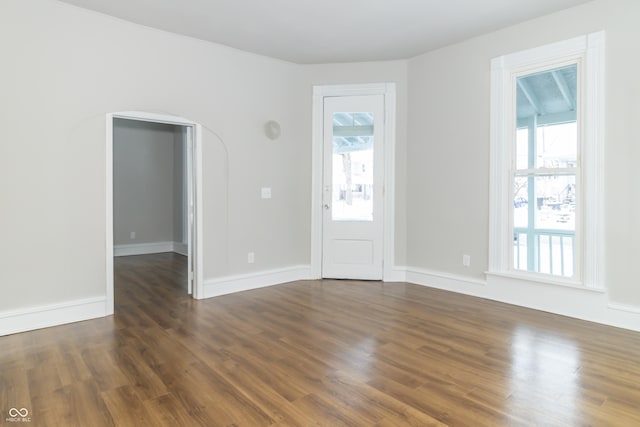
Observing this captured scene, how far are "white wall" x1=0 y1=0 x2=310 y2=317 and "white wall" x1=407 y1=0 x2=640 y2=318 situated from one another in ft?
6.64

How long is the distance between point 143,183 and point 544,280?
22.8ft

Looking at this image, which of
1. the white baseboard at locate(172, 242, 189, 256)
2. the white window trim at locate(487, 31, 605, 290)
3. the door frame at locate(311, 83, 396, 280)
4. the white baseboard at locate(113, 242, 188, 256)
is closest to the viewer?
the white window trim at locate(487, 31, 605, 290)

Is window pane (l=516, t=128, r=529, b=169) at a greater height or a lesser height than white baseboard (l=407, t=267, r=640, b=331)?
greater

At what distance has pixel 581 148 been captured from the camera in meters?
3.51

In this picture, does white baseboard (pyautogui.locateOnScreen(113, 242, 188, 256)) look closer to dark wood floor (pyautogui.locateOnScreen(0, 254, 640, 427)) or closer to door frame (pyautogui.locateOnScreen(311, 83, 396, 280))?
door frame (pyautogui.locateOnScreen(311, 83, 396, 280))

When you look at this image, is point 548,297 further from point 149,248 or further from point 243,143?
point 149,248

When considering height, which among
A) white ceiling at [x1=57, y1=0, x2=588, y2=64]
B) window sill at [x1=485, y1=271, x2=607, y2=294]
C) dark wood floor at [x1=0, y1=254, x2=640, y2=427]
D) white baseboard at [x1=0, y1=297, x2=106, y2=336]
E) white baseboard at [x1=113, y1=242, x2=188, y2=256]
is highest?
white ceiling at [x1=57, y1=0, x2=588, y2=64]

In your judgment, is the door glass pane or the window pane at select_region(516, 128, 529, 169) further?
the door glass pane

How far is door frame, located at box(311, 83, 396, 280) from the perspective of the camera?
16.3ft

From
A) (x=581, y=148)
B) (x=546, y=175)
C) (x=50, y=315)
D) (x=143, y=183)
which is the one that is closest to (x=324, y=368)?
(x=50, y=315)

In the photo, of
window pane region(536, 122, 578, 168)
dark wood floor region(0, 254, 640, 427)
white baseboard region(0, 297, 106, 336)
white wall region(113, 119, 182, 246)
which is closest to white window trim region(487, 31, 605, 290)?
window pane region(536, 122, 578, 168)

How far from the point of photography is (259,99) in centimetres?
474

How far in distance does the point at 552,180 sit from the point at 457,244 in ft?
3.94

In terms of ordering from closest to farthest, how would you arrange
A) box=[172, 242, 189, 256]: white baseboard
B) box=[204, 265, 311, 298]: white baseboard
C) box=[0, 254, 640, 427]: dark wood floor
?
1. box=[0, 254, 640, 427]: dark wood floor
2. box=[204, 265, 311, 298]: white baseboard
3. box=[172, 242, 189, 256]: white baseboard
